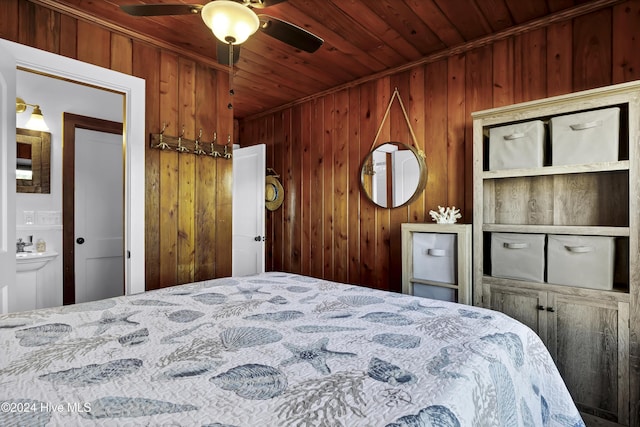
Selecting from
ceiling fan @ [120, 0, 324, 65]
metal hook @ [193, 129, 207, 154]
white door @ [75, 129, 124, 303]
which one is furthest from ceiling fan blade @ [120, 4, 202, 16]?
white door @ [75, 129, 124, 303]

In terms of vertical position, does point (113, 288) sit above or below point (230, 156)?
below

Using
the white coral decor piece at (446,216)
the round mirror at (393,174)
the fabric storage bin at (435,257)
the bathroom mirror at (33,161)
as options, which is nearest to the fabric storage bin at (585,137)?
the white coral decor piece at (446,216)

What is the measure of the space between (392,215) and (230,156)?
1.55 m

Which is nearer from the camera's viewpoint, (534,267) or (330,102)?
(534,267)

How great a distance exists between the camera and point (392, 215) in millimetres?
3049

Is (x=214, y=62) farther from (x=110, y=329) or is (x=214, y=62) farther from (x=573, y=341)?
(x=573, y=341)

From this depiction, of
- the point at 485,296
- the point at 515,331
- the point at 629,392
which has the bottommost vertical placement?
the point at 629,392

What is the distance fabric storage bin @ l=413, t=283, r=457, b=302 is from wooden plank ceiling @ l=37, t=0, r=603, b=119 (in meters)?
1.83

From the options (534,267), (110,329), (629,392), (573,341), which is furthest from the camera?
(534,267)

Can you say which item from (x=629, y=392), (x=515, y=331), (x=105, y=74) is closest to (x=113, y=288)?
(x=105, y=74)

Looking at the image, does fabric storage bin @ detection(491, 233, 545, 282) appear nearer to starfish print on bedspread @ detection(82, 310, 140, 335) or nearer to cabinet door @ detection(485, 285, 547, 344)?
cabinet door @ detection(485, 285, 547, 344)

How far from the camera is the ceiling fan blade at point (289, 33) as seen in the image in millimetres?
1642

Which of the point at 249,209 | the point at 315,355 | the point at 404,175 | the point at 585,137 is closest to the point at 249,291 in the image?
the point at 315,355

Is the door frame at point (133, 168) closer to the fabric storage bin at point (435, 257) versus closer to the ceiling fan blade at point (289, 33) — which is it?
the ceiling fan blade at point (289, 33)
